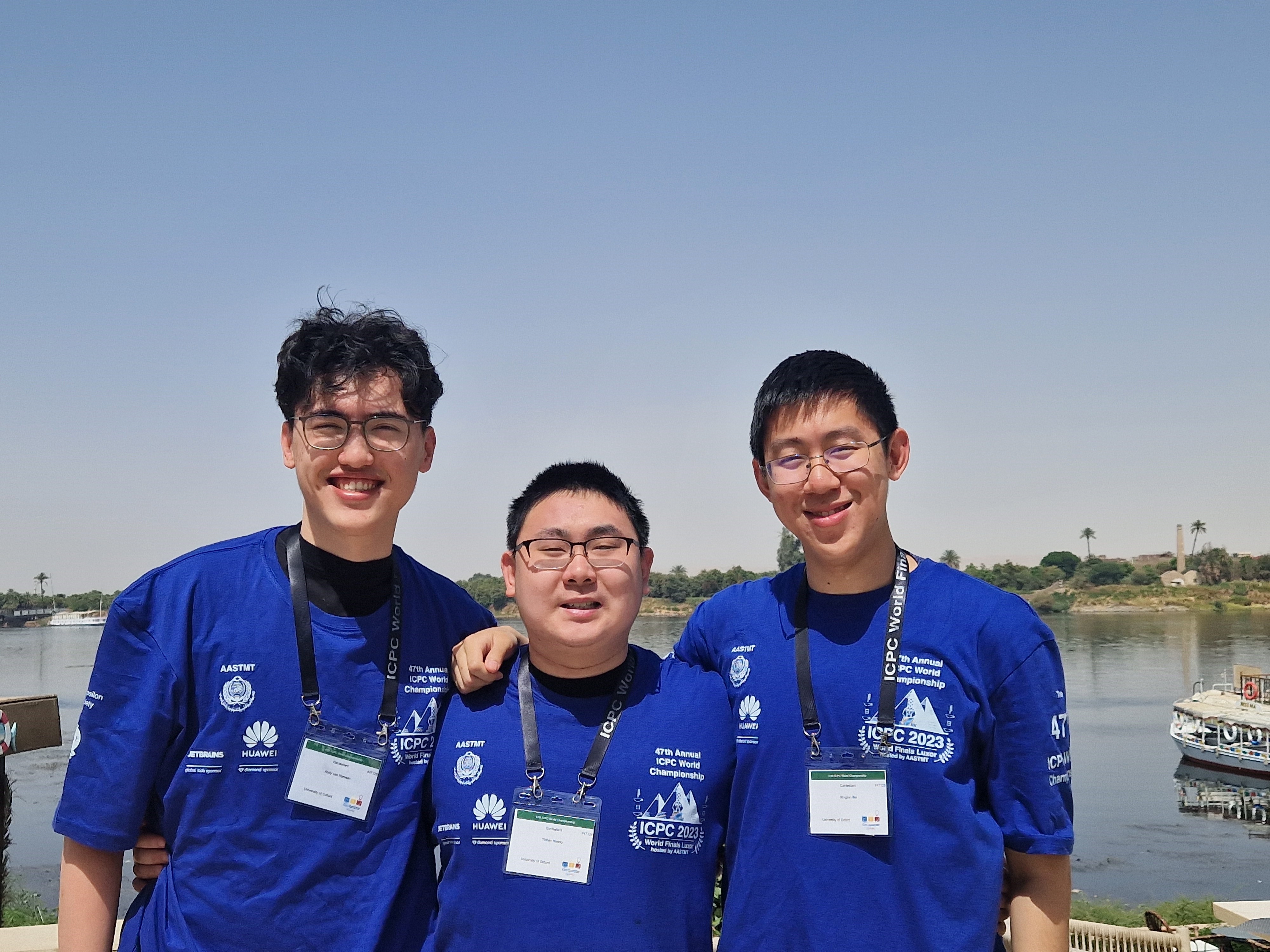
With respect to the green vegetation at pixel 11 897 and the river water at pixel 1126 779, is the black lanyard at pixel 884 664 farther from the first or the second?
the green vegetation at pixel 11 897

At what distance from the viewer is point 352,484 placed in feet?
8.41

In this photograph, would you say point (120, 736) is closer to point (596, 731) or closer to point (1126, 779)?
point (596, 731)

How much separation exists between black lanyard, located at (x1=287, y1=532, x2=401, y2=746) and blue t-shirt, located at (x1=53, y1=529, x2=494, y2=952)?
2cm

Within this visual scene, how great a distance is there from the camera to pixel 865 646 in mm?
2486

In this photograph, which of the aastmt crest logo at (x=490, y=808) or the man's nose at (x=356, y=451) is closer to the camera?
the aastmt crest logo at (x=490, y=808)

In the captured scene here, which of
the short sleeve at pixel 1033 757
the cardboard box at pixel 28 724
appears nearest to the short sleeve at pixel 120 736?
the short sleeve at pixel 1033 757

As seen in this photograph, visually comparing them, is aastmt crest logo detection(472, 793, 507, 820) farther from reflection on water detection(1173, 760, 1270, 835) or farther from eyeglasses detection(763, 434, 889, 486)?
reflection on water detection(1173, 760, 1270, 835)

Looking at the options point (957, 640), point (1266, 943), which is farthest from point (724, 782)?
point (1266, 943)

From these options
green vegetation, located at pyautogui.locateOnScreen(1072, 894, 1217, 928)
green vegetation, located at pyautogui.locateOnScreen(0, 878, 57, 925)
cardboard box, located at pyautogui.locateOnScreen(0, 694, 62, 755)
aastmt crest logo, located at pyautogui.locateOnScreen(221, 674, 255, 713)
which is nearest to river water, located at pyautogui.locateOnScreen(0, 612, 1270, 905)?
green vegetation, located at pyautogui.locateOnScreen(0, 878, 57, 925)

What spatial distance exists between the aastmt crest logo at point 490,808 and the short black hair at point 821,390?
114cm

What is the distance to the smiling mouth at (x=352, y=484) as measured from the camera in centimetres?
256

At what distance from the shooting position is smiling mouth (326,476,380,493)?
2561 mm

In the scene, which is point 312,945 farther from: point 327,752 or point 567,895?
point 567,895

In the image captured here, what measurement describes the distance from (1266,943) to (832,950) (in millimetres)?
8749
